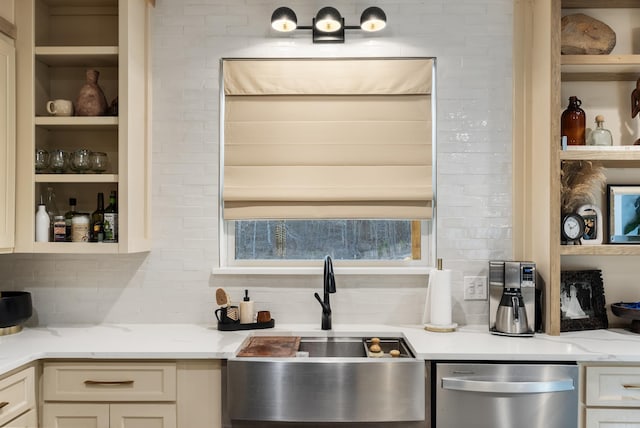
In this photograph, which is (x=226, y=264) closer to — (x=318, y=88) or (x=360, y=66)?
(x=318, y=88)

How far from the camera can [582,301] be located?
8.05ft

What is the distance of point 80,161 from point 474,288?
2039mm

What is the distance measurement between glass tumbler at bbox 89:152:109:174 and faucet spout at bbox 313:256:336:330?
116 cm

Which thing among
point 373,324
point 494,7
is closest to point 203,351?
point 373,324

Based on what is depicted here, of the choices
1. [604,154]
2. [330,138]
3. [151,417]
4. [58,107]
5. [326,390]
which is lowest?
[151,417]

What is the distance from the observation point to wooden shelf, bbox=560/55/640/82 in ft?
7.66

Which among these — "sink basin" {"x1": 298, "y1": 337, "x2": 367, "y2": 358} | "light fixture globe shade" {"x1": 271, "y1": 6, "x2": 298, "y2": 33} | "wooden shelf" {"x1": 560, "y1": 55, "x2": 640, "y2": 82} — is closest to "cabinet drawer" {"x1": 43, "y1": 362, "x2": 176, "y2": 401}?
"sink basin" {"x1": 298, "y1": 337, "x2": 367, "y2": 358}

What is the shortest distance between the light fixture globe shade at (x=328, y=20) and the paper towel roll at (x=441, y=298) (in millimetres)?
1279

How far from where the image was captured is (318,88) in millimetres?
2600

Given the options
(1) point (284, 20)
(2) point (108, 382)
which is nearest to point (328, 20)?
(1) point (284, 20)

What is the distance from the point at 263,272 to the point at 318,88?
0.99m

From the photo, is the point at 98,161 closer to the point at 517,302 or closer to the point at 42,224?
the point at 42,224

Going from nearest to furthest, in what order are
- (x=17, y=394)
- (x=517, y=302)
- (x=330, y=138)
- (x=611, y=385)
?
(x=17, y=394)
(x=611, y=385)
(x=517, y=302)
(x=330, y=138)

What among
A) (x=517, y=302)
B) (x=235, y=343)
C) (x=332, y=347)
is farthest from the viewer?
(x=332, y=347)
